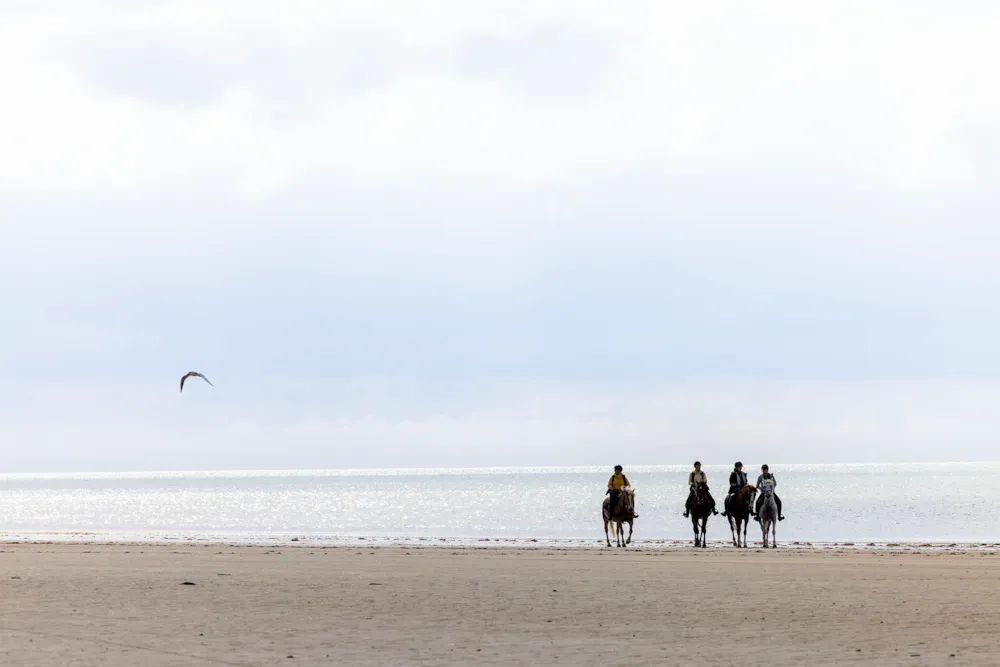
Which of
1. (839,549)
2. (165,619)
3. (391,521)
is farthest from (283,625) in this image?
(391,521)

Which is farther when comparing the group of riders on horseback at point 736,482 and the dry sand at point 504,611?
the group of riders on horseback at point 736,482

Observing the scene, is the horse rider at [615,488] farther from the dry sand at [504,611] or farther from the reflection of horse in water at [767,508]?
the dry sand at [504,611]

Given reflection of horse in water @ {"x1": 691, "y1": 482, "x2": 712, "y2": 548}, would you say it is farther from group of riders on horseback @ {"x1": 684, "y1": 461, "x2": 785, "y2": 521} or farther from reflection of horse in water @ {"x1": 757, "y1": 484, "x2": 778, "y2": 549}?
reflection of horse in water @ {"x1": 757, "y1": 484, "x2": 778, "y2": 549}

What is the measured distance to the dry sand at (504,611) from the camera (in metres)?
14.3

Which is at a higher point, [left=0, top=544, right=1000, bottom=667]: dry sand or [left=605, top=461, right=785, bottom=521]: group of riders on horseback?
[left=605, top=461, right=785, bottom=521]: group of riders on horseback

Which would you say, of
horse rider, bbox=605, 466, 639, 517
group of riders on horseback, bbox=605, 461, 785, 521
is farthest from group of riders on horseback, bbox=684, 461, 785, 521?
horse rider, bbox=605, 466, 639, 517

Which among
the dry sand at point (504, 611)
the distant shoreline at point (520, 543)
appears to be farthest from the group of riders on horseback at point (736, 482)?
the dry sand at point (504, 611)

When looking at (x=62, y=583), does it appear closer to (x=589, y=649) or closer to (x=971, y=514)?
(x=589, y=649)

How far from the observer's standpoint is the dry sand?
1430 centimetres

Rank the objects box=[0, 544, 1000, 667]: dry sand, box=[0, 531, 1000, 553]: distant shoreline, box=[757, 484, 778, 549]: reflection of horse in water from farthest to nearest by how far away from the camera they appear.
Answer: box=[757, 484, 778, 549]: reflection of horse in water
box=[0, 531, 1000, 553]: distant shoreline
box=[0, 544, 1000, 667]: dry sand

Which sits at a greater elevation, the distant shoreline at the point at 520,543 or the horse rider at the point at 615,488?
the horse rider at the point at 615,488

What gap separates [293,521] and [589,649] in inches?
2205

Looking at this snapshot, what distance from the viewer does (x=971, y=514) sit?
69.2 metres

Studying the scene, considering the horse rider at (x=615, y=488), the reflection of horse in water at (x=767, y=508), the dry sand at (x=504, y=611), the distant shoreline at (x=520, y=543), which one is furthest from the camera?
the reflection of horse in water at (x=767, y=508)
